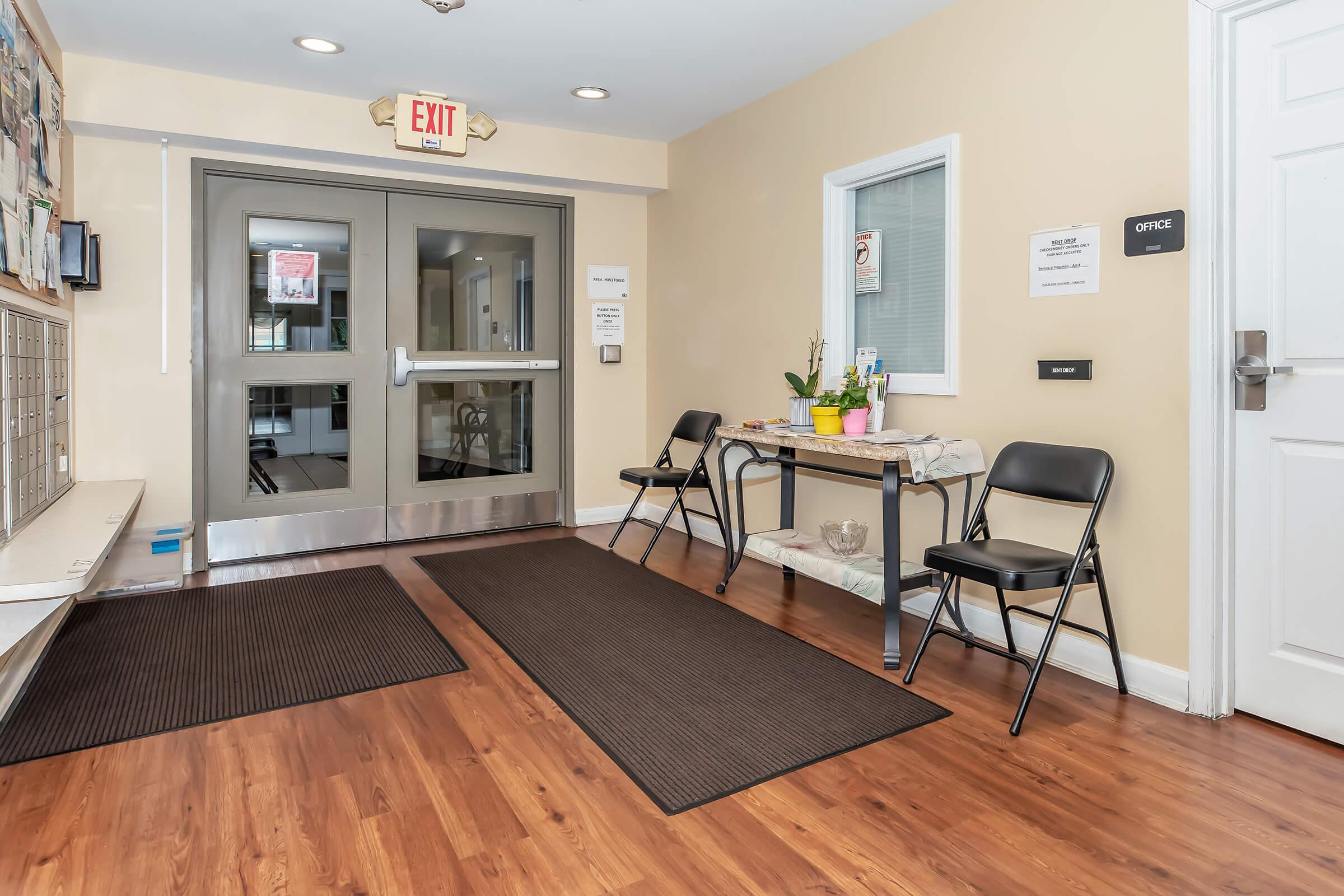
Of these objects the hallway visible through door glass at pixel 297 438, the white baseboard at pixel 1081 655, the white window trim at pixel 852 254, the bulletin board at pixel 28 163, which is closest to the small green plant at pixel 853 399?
the white window trim at pixel 852 254

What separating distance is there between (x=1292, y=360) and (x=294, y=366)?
466cm

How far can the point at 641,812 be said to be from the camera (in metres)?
2.05

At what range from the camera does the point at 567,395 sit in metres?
5.58

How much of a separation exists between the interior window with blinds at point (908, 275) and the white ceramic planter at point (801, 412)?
431 millimetres

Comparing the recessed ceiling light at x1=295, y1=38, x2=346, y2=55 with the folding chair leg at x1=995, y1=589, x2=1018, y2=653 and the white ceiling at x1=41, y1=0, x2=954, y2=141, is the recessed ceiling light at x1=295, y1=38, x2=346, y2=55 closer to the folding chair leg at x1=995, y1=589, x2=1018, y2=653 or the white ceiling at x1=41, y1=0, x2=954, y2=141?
the white ceiling at x1=41, y1=0, x2=954, y2=141

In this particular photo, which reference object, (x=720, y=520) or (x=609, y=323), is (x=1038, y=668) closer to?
(x=720, y=520)

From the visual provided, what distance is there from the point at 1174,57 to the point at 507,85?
10.3ft

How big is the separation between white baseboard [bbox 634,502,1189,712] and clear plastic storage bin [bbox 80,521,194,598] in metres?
3.56

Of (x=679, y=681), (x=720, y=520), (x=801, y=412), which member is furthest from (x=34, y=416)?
(x=801, y=412)

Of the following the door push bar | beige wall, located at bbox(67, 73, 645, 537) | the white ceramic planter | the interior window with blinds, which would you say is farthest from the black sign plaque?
beige wall, located at bbox(67, 73, 645, 537)

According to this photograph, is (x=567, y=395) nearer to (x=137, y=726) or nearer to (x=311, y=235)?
(x=311, y=235)

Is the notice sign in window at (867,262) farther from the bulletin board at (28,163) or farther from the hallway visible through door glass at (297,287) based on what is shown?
the bulletin board at (28,163)

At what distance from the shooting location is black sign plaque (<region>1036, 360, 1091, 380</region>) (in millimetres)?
2883

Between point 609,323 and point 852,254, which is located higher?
point 852,254
